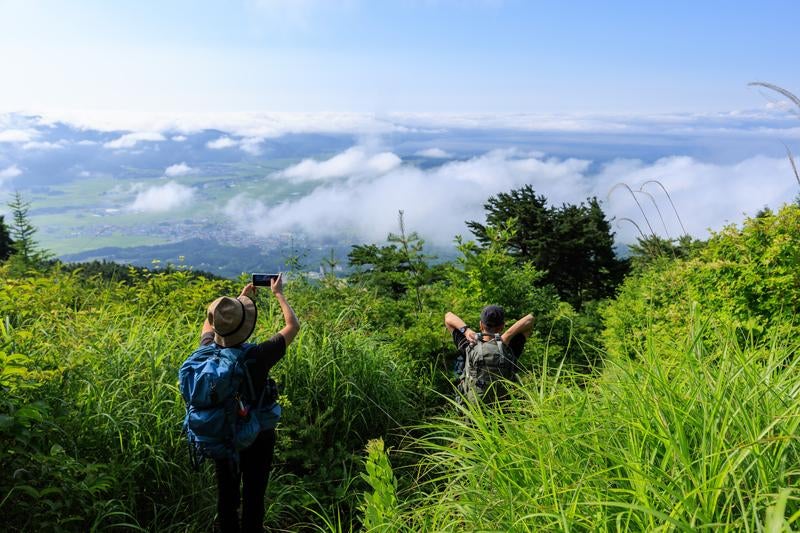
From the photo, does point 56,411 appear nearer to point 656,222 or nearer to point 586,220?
point 656,222

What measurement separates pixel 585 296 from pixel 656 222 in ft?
91.8

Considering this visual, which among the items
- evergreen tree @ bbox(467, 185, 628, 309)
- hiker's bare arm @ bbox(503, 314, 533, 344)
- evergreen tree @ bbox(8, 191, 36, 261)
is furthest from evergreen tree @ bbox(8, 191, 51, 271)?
evergreen tree @ bbox(467, 185, 628, 309)

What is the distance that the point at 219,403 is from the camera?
2.80 metres

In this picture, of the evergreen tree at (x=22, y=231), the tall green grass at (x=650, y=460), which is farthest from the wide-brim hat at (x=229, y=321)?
the evergreen tree at (x=22, y=231)

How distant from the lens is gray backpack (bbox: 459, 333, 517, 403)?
3906 millimetres

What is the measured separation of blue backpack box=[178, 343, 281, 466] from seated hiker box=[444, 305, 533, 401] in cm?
158

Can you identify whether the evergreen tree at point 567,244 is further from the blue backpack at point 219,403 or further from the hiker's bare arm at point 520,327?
the blue backpack at point 219,403

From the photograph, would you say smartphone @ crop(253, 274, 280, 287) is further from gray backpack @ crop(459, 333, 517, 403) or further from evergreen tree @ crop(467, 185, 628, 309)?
evergreen tree @ crop(467, 185, 628, 309)

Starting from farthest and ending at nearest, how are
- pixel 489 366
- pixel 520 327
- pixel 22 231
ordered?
pixel 22 231
pixel 520 327
pixel 489 366

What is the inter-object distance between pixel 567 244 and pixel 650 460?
29334 mm

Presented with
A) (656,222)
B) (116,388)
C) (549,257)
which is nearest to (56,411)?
(116,388)

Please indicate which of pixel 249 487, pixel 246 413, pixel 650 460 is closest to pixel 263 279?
pixel 246 413

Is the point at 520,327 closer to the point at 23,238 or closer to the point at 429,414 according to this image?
the point at 429,414

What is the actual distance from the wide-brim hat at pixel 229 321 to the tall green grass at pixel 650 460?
1292mm
